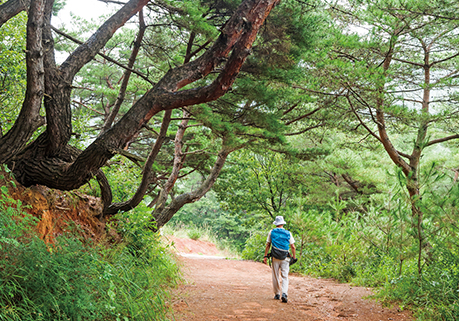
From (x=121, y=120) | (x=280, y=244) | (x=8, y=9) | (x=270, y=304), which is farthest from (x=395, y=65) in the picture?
(x=8, y=9)

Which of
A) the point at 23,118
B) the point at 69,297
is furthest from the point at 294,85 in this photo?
the point at 69,297

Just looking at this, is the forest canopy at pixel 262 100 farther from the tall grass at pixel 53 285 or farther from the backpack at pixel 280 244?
the backpack at pixel 280 244

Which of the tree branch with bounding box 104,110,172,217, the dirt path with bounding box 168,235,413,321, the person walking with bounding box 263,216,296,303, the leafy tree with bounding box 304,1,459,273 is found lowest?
the dirt path with bounding box 168,235,413,321

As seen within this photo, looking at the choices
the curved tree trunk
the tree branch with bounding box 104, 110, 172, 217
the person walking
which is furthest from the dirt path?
the curved tree trunk

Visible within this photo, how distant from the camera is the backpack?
19.9ft

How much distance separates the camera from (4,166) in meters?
3.36

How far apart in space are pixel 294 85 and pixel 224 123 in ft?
8.95

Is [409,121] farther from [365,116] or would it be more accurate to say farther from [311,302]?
[311,302]

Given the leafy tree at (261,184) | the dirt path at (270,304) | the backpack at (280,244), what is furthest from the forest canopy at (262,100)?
the backpack at (280,244)

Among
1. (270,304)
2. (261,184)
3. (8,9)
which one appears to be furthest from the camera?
(261,184)

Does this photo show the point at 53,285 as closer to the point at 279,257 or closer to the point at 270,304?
the point at 270,304

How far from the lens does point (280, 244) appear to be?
6109mm

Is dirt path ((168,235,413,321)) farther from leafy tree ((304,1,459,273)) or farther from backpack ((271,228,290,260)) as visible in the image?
leafy tree ((304,1,459,273))

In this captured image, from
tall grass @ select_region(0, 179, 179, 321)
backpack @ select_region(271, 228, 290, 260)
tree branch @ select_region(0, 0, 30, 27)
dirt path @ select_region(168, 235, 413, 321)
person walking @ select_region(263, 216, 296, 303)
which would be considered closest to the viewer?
tall grass @ select_region(0, 179, 179, 321)
